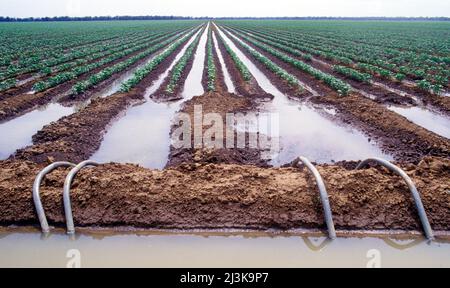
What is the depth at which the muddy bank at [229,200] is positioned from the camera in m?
5.41

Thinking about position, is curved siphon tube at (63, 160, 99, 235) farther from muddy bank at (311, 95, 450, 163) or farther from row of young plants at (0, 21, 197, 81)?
row of young plants at (0, 21, 197, 81)

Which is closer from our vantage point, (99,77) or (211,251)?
(211,251)

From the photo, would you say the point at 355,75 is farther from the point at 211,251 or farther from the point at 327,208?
the point at 211,251

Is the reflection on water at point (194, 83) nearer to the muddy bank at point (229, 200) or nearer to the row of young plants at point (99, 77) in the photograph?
the row of young plants at point (99, 77)

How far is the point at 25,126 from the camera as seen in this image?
10359 millimetres

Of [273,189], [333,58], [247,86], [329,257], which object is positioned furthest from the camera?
[333,58]

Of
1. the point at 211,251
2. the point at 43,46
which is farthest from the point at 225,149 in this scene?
the point at 43,46

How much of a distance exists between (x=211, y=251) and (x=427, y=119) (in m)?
9.01

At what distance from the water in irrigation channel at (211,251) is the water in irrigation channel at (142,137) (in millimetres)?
2943

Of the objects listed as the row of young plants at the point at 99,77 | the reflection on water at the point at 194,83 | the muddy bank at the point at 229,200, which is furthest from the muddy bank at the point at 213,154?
the row of young plants at the point at 99,77

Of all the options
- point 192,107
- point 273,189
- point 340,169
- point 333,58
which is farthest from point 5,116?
point 333,58
